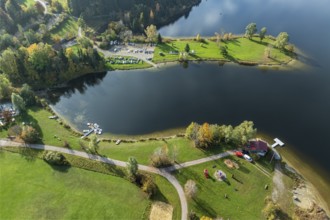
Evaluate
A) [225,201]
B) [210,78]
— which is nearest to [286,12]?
[210,78]

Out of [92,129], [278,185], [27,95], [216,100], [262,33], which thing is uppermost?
[262,33]

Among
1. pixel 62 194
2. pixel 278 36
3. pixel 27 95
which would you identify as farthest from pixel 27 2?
pixel 278 36

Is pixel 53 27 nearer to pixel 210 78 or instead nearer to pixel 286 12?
pixel 210 78

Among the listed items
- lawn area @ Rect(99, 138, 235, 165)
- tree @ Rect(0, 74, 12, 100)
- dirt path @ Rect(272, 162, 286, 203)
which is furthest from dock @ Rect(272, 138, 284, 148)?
tree @ Rect(0, 74, 12, 100)

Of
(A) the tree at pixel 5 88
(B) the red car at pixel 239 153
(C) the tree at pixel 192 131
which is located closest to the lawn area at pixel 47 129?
(A) the tree at pixel 5 88

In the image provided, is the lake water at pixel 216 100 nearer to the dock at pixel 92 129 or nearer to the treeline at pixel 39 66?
the dock at pixel 92 129

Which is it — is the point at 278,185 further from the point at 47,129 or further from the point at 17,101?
the point at 17,101
